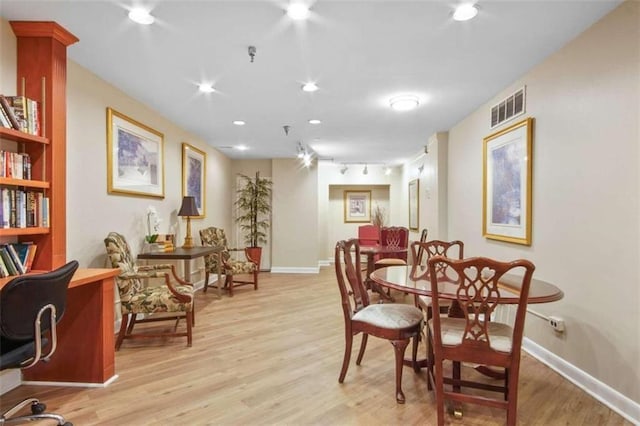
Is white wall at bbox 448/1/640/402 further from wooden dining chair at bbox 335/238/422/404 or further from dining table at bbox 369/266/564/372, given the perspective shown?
wooden dining chair at bbox 335/238/422/404

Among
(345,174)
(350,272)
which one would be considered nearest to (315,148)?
(345,174)

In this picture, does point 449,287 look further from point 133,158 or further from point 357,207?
point 357,207

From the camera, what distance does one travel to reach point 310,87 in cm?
322

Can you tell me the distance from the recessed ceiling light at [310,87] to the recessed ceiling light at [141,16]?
141 centimetres

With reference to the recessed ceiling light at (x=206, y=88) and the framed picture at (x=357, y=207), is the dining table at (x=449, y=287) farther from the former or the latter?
the framed picture at (x=357, y=207)

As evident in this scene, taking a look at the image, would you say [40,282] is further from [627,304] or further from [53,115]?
[627,304]

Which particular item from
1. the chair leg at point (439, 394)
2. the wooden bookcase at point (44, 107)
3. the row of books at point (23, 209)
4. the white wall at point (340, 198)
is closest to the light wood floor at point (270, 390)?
the chair leg at point (439, 394)

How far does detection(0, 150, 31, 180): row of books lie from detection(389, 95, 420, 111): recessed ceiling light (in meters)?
3.22

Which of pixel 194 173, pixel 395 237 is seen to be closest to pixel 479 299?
pixel 395 237

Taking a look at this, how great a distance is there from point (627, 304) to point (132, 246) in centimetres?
434

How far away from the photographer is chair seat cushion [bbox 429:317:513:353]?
187cm

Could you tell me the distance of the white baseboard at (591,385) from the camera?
1954mm

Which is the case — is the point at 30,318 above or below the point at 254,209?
below

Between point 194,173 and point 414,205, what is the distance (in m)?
4.29
